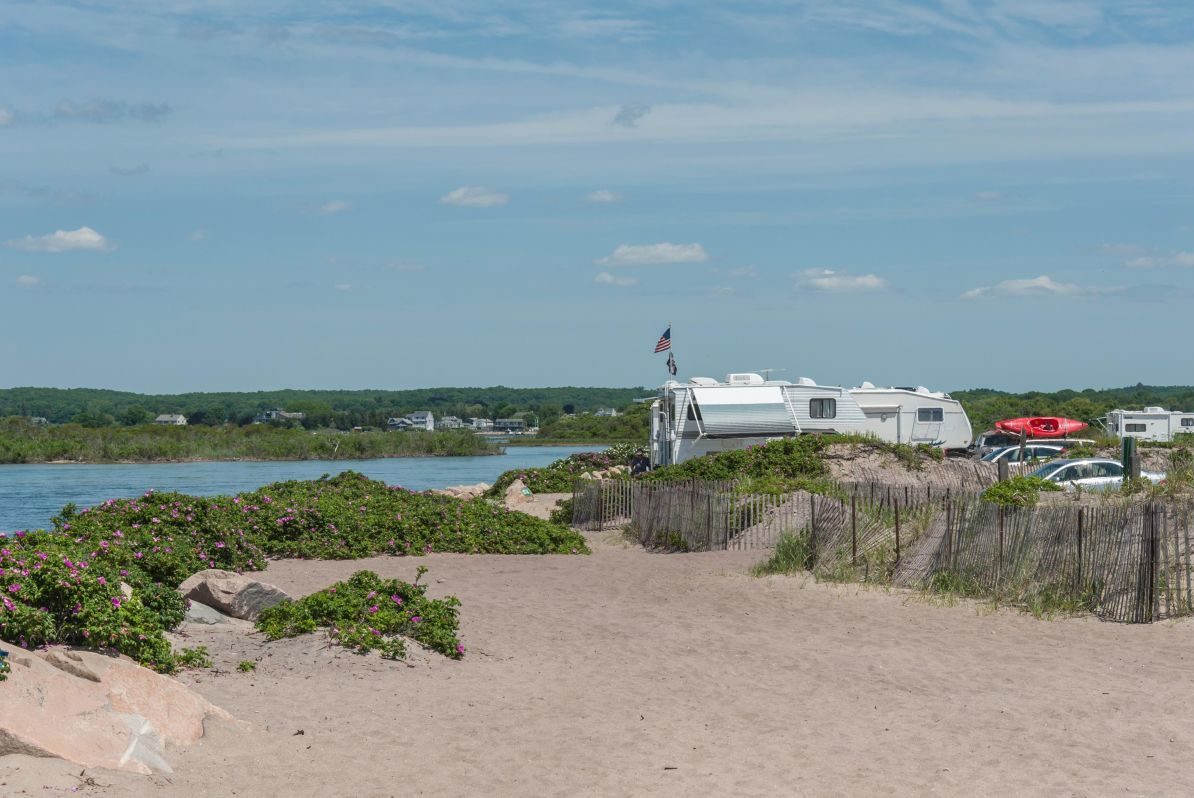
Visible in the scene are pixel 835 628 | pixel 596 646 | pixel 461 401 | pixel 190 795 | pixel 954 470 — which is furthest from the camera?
→ pixel 461 401

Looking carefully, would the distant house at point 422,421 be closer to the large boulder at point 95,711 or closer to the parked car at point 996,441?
the parked car at point 996,441

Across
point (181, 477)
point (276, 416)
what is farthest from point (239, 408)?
point (181, 477)

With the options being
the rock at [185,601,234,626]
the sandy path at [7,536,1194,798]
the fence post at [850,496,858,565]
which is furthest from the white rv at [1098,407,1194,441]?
the rock at [185,601,234,626]

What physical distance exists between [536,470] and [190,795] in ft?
108

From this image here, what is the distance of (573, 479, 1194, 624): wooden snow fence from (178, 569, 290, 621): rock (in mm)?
7790

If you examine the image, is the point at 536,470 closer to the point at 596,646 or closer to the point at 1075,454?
the point at 1075,454

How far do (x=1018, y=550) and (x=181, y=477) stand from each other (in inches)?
2242

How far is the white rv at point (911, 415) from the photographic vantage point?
39812 millimetres

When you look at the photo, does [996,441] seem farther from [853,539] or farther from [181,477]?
[181,477]

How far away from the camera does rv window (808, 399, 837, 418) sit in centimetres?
3691

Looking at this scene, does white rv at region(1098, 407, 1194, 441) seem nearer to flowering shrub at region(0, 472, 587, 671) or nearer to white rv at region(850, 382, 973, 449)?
white rv at region(850, 382, 973, 449)

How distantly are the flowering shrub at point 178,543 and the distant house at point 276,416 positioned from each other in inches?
4482

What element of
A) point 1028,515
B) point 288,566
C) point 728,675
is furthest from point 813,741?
point 288,566

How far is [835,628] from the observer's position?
45.2ft
